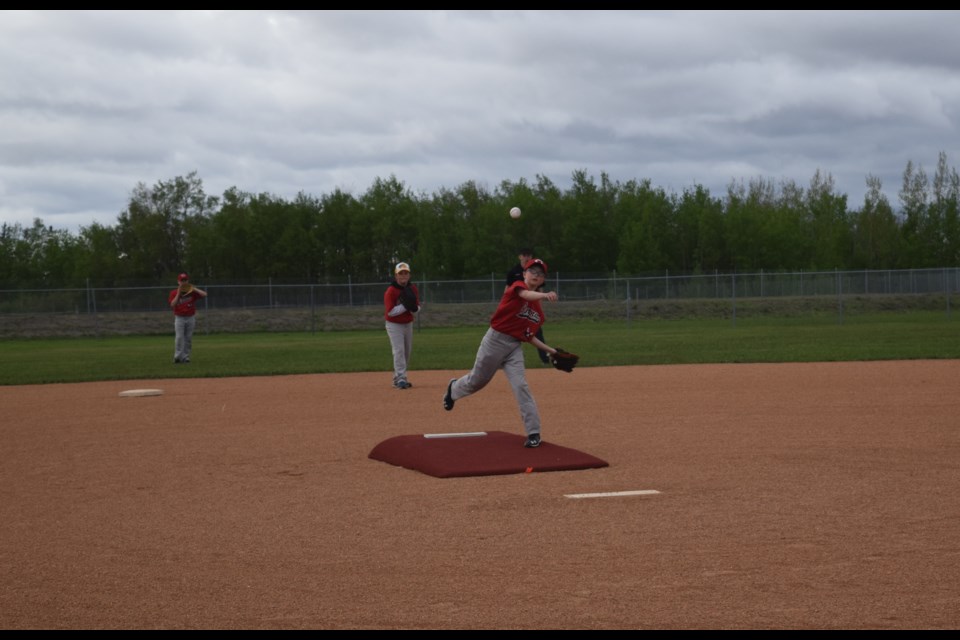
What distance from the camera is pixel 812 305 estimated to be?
4628 centimetres

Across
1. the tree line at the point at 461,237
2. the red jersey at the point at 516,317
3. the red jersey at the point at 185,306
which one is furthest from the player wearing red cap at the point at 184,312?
the tree line at the point at 461,237

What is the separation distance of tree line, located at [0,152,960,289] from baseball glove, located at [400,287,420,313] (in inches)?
1900

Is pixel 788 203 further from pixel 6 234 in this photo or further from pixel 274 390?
pixel 274 390

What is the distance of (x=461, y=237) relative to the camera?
71562 millimetres

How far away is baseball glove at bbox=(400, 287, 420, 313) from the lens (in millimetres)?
16188

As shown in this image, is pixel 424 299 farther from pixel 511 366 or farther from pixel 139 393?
pixel 511 366

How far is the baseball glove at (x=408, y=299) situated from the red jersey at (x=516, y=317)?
637cm

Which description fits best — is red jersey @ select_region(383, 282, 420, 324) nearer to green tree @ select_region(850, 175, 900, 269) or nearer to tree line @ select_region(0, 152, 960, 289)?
tree line @ select_region(0, 152, 960, 289)

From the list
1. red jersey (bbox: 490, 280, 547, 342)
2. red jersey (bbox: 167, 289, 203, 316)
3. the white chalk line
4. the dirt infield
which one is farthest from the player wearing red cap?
the white chalk line

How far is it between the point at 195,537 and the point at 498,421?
20.0 feet

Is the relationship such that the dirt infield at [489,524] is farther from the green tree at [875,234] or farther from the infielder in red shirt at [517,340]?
the green tree at [875,234]

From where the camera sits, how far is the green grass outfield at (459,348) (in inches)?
848

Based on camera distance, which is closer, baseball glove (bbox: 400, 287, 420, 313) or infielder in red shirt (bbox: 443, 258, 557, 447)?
infielder in red shirt (bbox: 443, 258, 557, 447)

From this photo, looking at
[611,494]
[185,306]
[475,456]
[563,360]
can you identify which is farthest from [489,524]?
[185,306]
